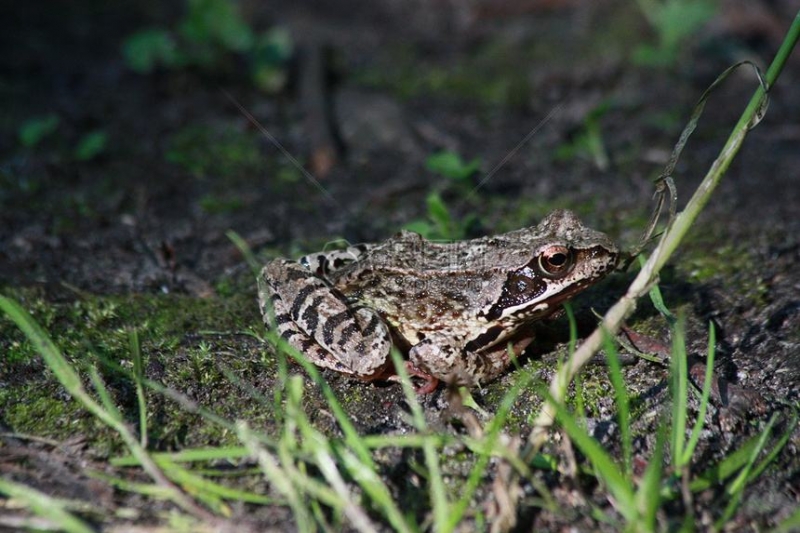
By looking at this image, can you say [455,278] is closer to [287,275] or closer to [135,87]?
[287,275]

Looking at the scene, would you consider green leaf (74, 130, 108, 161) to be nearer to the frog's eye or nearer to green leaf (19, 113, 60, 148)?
green leaf (19, 113, 60, 148)

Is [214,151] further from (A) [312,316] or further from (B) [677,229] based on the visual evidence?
(B) [677,229]

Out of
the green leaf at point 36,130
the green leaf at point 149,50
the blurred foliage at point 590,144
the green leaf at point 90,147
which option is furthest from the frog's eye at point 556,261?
the green leaf at point 149,50

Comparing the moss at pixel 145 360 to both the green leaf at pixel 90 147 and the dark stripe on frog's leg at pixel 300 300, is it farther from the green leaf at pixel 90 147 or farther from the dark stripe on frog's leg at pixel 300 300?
the green leaf at pixel 90 147

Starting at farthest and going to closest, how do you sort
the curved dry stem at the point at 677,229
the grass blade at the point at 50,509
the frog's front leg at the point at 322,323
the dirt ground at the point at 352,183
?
the frog's front leg at the point at 322,323 → the dirt ground at the point at 352,183 → the curved dry stem at the point at 677,229 → the grass blade at the point at 50,509

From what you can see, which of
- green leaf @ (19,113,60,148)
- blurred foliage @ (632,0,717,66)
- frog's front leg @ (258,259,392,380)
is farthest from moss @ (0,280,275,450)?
blurred foliage @ (632,0,717,66)

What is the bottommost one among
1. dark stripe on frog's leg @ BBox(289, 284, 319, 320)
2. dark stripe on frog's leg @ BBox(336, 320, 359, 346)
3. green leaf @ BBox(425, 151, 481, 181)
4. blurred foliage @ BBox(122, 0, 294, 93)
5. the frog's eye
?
the frog's eye

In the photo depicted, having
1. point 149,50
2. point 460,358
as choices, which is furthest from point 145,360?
point 149,50
